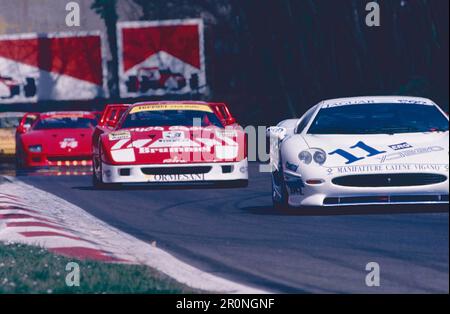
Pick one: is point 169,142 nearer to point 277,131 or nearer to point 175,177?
point 175,177

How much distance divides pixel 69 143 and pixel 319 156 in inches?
346

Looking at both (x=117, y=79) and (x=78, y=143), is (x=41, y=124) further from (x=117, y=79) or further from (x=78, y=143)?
(x=117, y=79)

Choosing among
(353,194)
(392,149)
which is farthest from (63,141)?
(392,149)

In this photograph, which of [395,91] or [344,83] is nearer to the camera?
[344,83]

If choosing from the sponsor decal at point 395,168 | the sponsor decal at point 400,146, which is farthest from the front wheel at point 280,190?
the sponsor decal at point 400,146

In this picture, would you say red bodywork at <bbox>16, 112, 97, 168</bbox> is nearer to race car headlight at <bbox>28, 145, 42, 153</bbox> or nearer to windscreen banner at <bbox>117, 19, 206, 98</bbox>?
race car headlight at <bbox>28, 145, 42, 153</bbox>

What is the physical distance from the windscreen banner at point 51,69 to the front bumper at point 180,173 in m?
24.1

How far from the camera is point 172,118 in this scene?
1403 centimetres

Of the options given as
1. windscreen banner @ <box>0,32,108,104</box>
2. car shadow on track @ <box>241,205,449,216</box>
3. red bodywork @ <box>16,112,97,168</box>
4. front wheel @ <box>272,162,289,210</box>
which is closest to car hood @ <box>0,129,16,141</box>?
windscreen banner @ <box>0,32,108,104</box>

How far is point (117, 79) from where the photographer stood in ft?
126

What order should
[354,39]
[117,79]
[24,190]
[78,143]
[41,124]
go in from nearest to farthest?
[24,190] < [78,143] < [354,39] < [41,124] < [117,79]

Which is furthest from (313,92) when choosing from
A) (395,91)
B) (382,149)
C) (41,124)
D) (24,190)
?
(382,149)

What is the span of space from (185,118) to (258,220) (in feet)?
5.58

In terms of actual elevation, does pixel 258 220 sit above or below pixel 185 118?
below
